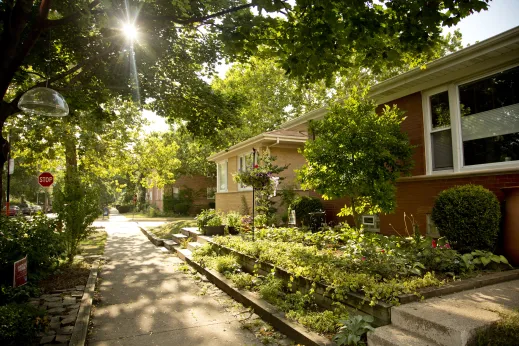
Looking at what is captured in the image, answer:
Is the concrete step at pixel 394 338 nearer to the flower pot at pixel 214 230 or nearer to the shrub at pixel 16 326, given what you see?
the shrub at pixel 16 326

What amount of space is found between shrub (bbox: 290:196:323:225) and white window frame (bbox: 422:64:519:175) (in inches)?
141

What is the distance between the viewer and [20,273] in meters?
4.77

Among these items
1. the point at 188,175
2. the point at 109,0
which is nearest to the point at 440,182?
the point at 109,0

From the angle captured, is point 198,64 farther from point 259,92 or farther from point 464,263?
point 259,92

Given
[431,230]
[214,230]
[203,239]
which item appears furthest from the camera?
[214,230]

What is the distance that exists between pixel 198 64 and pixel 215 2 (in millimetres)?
3528

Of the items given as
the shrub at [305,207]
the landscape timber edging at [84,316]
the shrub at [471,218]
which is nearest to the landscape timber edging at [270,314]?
the landscape timber edging at [84,316]

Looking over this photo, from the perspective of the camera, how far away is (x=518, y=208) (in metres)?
5.11

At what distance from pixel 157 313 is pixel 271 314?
1925mm

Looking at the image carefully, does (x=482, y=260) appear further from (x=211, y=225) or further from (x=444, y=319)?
(x=211, y=225)

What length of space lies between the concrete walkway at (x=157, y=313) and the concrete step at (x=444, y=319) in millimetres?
1894

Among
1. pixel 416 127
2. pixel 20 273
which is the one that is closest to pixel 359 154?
pixel 416 127

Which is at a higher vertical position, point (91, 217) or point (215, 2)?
point (215, 2)

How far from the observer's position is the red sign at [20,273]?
4.66 m
